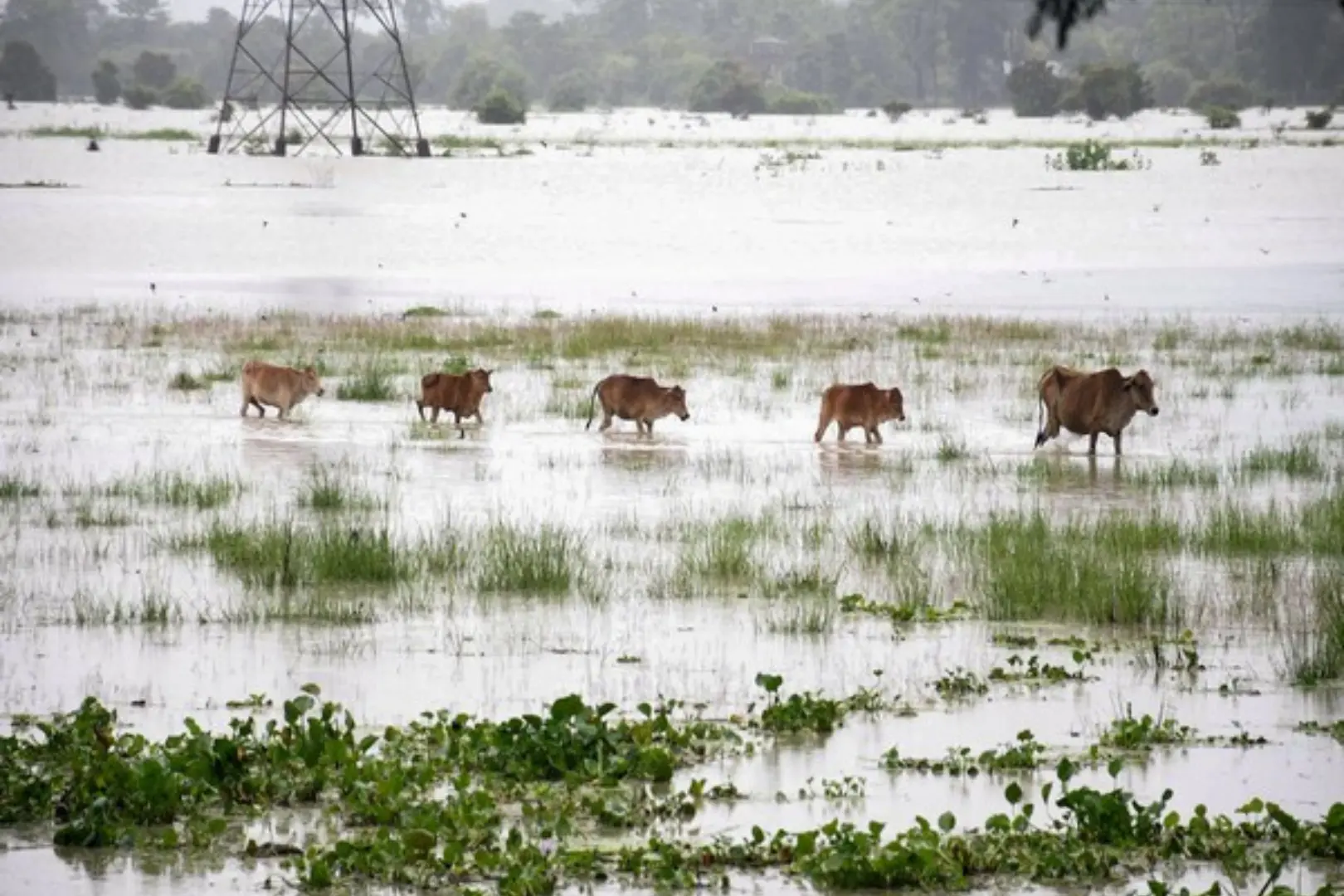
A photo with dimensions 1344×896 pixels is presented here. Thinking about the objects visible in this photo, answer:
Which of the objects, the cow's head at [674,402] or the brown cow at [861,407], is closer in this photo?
the brown cow at [861,407]

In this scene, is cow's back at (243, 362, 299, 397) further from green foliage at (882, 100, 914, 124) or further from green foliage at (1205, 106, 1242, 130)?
green foliage at (882, 100, 914, 124)

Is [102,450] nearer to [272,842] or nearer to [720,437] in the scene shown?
[720,437]

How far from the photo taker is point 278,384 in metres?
18.3

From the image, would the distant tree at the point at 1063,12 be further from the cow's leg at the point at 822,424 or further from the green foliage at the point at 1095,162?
the green foliage at the point at 1095,162

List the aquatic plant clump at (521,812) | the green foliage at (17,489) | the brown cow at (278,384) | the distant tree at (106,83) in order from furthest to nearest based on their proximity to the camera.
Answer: the distant tree at (106,83)
the brown cow at (278,384)
the green foliage at (17,489)
the aquatic plant clump at (521,812)

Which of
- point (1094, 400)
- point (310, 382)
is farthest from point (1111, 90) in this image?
point (1094, 400)

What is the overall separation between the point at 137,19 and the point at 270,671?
14260 cm

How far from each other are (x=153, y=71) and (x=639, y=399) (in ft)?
392

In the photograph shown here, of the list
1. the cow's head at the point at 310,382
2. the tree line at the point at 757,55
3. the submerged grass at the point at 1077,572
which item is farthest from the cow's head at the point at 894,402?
the tree line at the point at 757,55

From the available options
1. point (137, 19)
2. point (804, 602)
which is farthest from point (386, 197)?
point (137, 19)

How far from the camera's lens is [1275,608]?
11117 millimetres

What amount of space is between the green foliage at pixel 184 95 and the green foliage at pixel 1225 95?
56974mm

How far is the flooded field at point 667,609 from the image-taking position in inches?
284

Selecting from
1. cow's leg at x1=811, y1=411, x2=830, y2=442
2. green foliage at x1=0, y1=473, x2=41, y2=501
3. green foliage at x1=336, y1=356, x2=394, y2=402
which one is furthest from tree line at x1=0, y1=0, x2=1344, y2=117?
green foliage at x1=0, y1=473, x2=41, y2=501
